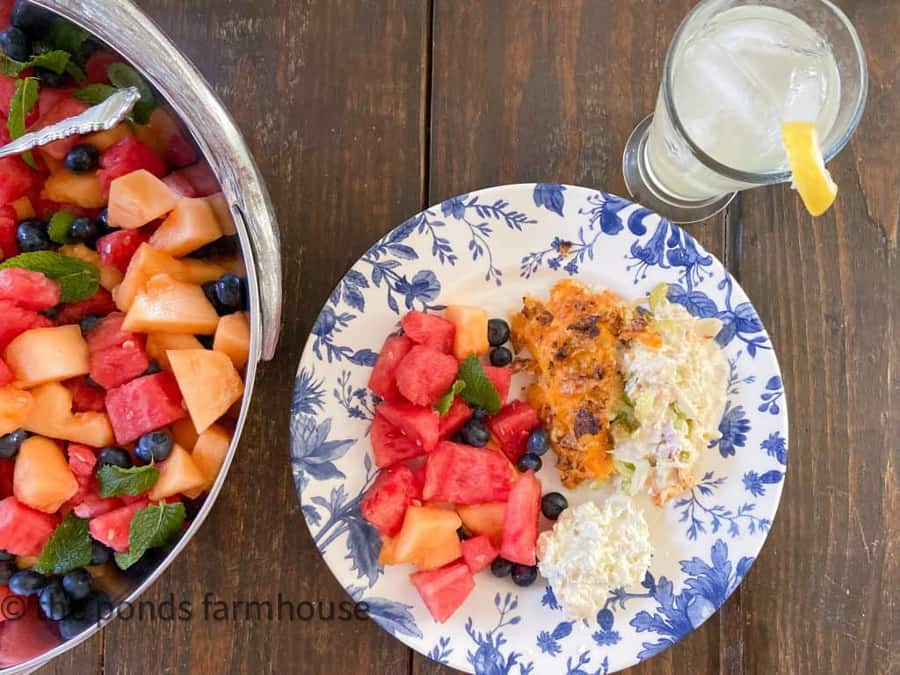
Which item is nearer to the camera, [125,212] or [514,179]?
[125,212]

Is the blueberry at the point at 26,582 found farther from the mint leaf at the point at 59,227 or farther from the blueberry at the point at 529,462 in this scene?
the blueberry at the point at 529,462

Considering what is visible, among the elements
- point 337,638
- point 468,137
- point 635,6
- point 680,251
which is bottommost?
point 337,638

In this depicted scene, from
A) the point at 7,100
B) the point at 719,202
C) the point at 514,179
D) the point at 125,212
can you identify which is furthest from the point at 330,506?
the point at 719,202

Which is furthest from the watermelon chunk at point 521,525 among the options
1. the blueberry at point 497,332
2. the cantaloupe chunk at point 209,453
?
the cantaloupe chunk at point 209,453

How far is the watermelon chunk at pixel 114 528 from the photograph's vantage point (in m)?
1.14

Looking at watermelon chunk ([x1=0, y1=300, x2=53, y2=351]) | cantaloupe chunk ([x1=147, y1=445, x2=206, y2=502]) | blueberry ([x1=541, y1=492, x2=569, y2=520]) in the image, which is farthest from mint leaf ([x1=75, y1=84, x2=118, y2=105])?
blueberry ([x1=541, y1=492, x2=569, y2=520])

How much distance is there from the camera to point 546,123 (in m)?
1.58

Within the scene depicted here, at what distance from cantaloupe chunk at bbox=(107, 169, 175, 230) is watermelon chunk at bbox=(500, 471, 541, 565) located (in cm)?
76

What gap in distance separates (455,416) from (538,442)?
0.16m

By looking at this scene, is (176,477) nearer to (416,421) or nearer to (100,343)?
(100,343)

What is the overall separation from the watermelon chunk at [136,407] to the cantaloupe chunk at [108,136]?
1.27 ft

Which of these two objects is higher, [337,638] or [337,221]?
[337,221]

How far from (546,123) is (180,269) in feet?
2.57

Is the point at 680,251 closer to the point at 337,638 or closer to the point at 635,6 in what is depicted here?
the point at 635,6
